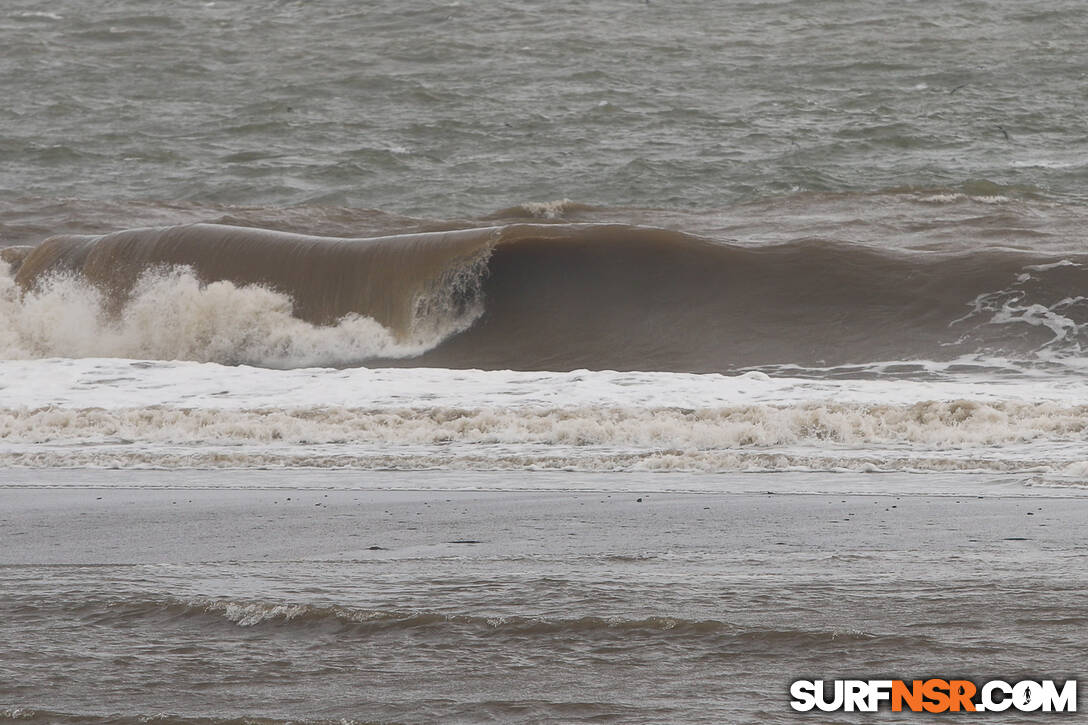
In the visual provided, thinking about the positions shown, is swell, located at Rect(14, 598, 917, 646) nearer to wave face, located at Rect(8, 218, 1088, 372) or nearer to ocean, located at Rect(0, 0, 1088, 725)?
ocean, located at Rect(0, 0, 1088, 725)

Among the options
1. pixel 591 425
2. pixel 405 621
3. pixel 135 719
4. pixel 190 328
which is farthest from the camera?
pixel 190 328

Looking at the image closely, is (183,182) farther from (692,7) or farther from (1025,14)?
(1025,14)

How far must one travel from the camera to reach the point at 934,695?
326cm

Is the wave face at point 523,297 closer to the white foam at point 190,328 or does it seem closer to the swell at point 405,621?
the white foam at point 190,328

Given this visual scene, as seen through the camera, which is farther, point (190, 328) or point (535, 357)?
point (190, 328)

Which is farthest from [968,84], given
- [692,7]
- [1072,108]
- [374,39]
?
[374,39]

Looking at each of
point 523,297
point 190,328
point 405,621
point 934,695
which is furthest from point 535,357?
point 934,695

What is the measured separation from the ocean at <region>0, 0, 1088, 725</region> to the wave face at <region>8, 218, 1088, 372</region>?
5 centimetres

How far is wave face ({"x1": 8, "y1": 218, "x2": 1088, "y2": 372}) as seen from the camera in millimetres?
13086

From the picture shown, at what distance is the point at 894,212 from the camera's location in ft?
60.6

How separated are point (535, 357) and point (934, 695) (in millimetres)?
10286

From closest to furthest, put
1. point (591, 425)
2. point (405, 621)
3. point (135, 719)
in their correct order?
point (135, 719) → point (405, 621) → point (591, 425)

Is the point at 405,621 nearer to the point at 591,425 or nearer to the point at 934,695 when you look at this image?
the point at 934,695

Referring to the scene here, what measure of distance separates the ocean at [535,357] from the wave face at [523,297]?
0.16 feet
